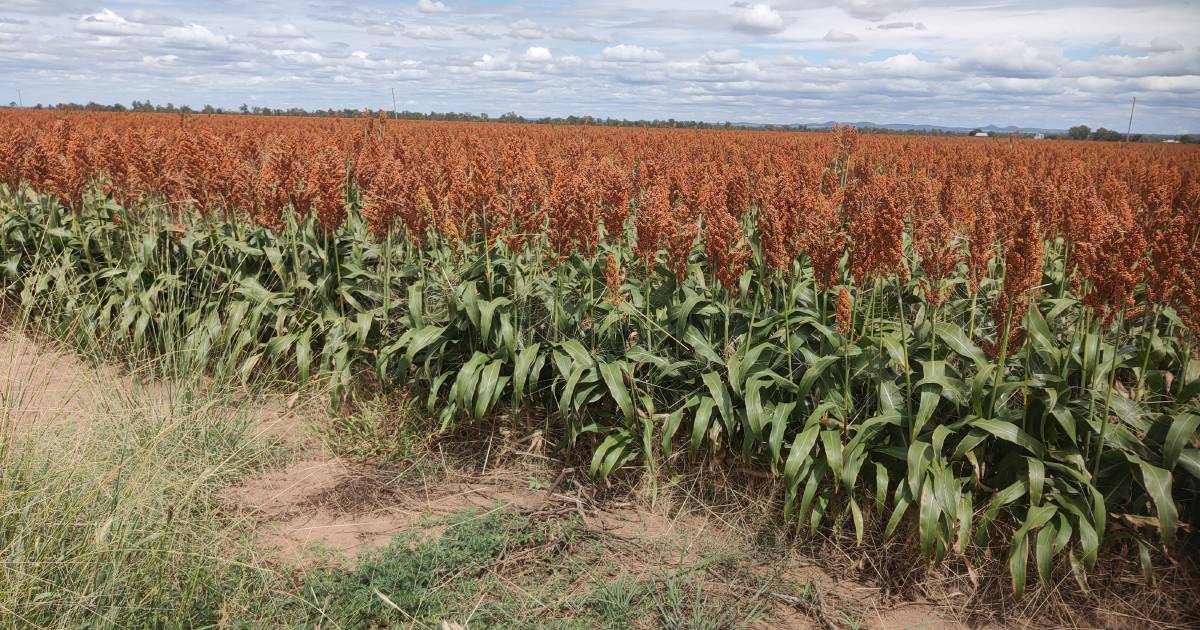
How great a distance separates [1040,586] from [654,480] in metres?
1.95

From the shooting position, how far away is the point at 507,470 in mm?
4641

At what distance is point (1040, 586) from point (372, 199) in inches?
181

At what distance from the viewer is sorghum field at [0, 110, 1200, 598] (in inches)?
135

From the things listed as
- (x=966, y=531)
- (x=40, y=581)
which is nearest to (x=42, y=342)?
(x=40, y=581)

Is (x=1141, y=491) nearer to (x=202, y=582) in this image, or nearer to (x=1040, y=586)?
(x=1040, y=586)

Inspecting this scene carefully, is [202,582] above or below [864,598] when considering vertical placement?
above

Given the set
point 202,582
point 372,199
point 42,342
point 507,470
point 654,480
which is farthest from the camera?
point 42,342

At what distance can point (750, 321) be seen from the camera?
438 centimetres

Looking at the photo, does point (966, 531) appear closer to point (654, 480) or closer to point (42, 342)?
point (654, 480)

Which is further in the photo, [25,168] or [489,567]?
[25,168]

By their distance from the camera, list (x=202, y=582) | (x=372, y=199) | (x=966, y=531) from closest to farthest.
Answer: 1. (x=202, y=582)
2. (x=966, y=531)
3. (x=372, y=199)

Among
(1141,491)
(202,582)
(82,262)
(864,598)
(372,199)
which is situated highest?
(372,199)

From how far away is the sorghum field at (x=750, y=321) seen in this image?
344 centimetres

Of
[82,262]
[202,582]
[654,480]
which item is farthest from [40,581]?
[82,262]
